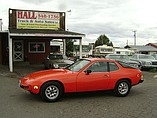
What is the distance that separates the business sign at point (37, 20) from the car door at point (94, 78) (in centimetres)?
1289

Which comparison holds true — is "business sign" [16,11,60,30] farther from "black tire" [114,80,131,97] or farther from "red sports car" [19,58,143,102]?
"black tire" [114,80,131,97]

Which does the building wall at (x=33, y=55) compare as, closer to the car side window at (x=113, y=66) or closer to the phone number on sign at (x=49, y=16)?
the phone number on sign at (x=49, y=16)

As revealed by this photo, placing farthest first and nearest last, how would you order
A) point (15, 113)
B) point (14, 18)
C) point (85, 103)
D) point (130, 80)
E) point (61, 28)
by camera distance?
1. point (61, 28)
2. point (14, 18)
3. point (130, 80)
4. point (85, 103)
5. point (15, 113)

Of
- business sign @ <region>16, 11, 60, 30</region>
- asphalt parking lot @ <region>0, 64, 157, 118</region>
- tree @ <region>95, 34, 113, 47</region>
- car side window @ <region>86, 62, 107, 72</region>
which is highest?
tree @ <region>95, 34, 113, 47</region>

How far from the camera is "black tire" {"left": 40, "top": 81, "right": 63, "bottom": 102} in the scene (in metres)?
7.18

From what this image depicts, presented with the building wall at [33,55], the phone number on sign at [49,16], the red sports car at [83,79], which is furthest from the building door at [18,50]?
the red sports car at [83,79]

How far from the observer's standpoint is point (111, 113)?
607 centimetres

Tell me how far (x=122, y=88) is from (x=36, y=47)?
16334mm

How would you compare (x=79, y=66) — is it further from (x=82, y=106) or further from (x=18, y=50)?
→ (x=18, y=50)

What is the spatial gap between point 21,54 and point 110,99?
53.5 ft

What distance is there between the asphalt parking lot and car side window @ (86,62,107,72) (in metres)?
0.97

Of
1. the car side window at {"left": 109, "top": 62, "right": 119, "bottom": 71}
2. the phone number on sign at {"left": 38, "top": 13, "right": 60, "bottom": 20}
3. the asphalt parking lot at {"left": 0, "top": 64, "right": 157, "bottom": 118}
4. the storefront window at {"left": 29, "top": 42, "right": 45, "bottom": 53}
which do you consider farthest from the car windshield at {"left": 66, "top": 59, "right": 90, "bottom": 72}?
the storefront window at {"left": 29, "top": 42, "right": 45, "bottom": 53}

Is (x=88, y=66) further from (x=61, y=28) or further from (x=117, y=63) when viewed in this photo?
(x=61, y=28)

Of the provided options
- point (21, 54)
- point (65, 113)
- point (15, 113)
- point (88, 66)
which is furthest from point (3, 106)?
point (21, 54)
